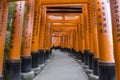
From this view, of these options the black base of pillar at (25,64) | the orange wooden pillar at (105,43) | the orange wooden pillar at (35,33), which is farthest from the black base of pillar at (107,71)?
the orange wooden pillar at (35,33)

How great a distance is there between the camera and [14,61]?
7.25 m

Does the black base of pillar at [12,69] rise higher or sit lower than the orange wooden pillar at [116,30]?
lower

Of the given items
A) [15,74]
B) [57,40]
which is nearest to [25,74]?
[15,74]

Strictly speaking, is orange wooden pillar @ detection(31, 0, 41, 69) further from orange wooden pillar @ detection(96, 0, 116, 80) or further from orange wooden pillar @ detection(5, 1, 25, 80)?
orange wooden pillar @ detection(96, 0, 116, 80)

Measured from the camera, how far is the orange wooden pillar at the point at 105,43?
5.78 metres

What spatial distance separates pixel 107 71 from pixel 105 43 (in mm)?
756

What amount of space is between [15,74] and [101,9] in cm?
355

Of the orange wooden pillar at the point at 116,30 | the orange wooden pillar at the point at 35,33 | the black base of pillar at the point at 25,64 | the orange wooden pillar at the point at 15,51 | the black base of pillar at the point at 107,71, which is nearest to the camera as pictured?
the orange wooden pillar at the point at 116,30

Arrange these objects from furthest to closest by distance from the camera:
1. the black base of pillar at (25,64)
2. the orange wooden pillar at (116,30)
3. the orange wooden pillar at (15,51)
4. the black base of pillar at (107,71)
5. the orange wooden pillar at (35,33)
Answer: the orange wooden pillar at (35,33) → the black base of pillar at (25,64) → the orange wooden pillar at (15,51) → the black base of pillar at (107,71) → the orange wooden pillar at (116,30)

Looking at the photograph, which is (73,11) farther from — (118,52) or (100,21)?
(118,52)

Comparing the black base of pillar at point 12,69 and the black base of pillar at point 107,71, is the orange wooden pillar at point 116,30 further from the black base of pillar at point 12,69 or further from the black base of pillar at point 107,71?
the black base of pillar at point 12,69

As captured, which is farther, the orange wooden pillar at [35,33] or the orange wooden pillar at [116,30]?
the orange wooden pillar at [35,33]

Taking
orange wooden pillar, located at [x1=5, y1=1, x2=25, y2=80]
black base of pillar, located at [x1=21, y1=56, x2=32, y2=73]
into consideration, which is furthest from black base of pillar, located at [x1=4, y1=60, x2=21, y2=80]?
black base of pillar, located at [x1=21, y1=56, x2=32, y2=73]

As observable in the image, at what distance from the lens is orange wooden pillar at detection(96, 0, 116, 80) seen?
19.0ft
